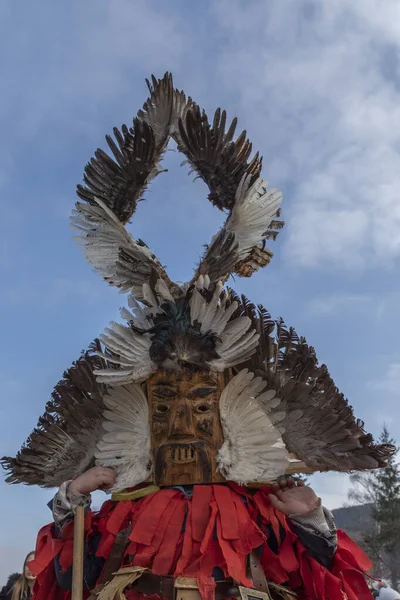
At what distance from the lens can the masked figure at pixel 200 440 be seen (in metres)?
2.73

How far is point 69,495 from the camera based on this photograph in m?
2.98

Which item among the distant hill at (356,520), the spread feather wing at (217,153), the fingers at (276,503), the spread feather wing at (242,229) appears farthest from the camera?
the distant hill at (356,520)

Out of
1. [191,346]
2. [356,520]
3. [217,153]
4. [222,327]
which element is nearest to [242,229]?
[217,153]

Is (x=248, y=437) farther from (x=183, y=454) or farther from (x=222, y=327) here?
(x=222, y=327)

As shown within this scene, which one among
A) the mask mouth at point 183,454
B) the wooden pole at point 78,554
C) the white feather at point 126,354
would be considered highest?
the white feather at point 126,354

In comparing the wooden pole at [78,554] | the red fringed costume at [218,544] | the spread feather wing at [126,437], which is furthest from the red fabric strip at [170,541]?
the wooden pole at [78,554]

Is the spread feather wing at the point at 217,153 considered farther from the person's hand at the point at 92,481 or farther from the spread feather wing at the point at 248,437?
the person's hand at the point at 92,481

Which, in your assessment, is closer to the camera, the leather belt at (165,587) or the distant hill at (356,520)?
the leather belt at (165,587)

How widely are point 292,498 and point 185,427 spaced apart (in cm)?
60

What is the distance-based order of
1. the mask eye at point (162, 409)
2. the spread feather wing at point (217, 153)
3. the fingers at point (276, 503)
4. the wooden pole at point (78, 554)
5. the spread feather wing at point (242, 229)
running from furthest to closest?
the spread feather wing at point (217, 153) → the spread feather wing at point (242, 229) → the mask eye at point (162, 409) → the fingers at point (276, 503) → the wooden pole at point (78, 554)

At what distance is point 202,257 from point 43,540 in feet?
5.59

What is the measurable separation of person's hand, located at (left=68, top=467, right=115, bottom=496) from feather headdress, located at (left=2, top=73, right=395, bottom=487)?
0.06 meters

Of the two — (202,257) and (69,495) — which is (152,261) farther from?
(69,495)

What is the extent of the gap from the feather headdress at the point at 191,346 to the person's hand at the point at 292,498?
0.08 m
